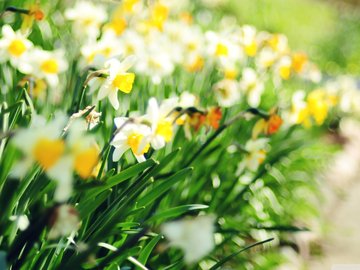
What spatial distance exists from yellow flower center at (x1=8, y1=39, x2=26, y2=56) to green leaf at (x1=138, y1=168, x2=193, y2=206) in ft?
2.15

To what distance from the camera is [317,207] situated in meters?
3.11

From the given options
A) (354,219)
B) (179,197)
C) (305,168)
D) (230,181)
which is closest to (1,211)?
(179,197)

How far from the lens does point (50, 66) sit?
1.96 m

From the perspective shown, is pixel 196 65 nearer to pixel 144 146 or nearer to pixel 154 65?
pixel 154 65

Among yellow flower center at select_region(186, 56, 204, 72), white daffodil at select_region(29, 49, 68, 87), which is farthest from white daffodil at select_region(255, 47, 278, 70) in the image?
white daffodil at select_region(29, 49, 68, 87)

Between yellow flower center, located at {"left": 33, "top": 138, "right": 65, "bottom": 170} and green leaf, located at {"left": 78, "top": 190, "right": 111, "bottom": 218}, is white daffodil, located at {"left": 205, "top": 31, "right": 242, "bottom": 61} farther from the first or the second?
yellow flower center, located at {"left": 33, "top": 138, "right": 65, "bottom": 170}

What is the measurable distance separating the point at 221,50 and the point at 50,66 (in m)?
0.86

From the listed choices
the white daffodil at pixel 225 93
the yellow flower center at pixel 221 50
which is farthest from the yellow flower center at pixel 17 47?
the yellow flower center at pixel 221 50

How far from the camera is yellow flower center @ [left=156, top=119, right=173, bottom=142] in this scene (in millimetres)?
1477

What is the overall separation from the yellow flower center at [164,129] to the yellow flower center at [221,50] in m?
1.13

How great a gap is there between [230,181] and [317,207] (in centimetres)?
97

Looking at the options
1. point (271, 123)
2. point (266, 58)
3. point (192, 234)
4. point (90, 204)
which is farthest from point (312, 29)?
point (192, 234)

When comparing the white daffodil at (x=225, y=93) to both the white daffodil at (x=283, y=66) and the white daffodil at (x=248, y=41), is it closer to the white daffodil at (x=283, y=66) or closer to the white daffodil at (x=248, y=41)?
the white daffodil at (x=248, y=41)

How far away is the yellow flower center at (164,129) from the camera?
58.1 inches
